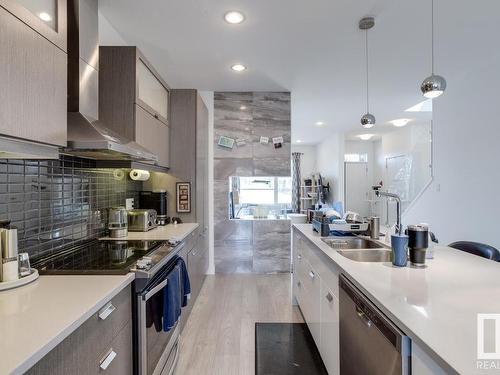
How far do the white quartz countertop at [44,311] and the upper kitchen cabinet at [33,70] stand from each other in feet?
2.05

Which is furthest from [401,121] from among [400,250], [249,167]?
[400,250]

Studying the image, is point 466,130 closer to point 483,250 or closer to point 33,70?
point 483,250

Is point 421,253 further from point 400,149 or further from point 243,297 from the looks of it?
point 400,149

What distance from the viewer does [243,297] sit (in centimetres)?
336

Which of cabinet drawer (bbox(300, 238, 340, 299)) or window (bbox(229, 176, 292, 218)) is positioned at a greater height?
window (bbox(229, 176, 292, 218))

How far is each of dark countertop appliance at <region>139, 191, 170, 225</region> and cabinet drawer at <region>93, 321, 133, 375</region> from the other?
180cm

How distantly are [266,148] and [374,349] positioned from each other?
11.2 ft

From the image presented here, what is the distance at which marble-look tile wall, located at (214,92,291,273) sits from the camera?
430 centimetres

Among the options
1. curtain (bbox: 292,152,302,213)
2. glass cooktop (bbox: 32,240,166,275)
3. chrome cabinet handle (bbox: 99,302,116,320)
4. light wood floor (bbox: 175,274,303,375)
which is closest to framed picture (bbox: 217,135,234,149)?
light wood floor (bbox: 175,274,303,375)

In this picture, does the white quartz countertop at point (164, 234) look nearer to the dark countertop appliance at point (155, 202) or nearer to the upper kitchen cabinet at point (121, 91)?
the dark countertop appliance at point (155, 202)

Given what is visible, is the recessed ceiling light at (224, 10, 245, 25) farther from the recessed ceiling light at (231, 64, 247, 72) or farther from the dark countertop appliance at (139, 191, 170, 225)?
the dark countertop appliance at (139, 191, 170, 225)

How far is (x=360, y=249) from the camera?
76.9 inches

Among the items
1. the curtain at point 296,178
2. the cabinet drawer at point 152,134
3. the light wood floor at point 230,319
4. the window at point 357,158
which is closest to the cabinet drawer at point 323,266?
the light wood floor at point 230,319

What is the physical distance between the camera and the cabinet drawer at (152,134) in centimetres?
241
